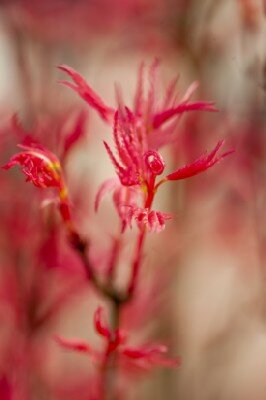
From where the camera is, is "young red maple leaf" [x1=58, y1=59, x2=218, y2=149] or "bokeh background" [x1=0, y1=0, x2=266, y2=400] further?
"bokeh background" [x1=0, y1=0, x2=266, y2=400]

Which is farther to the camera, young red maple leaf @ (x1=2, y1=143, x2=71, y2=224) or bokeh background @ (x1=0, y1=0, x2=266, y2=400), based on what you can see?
bokeh background @ (x1=0, y1=0, x2=266, y2=400)

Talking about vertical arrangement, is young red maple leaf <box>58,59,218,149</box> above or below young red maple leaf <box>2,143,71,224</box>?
above

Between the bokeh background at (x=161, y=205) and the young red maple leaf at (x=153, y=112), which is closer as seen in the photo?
the young red maple leaf at (x=153, y=112)

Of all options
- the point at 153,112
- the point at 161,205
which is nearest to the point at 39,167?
the point at 153,112

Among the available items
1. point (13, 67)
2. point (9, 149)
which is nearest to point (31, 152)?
point (9, 149)

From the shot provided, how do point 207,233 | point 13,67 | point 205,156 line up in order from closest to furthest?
point 205,156 → point 207,233 → point 13,67

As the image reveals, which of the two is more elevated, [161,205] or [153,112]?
[153,112]

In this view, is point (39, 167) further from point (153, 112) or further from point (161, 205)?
point (161, 205)

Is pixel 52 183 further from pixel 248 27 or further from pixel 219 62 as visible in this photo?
pixel 219 62
